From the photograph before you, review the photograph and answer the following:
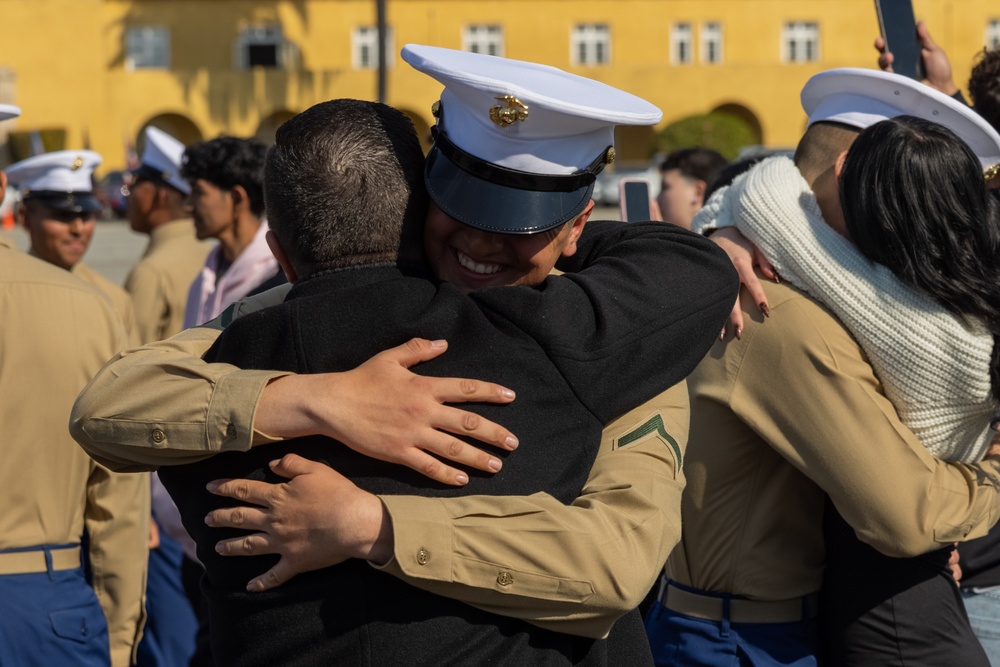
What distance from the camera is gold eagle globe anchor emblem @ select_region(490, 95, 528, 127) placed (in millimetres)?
2092

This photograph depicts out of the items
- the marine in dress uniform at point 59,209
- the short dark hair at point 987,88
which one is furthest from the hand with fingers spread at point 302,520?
the marine in dress uniform at point 59,209

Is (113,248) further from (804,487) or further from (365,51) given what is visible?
(804,487)

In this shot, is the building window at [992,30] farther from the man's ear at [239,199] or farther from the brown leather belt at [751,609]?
the brown leather belt at [751,609]

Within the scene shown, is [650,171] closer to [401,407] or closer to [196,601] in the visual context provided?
[196,601]

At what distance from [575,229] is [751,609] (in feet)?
3.47

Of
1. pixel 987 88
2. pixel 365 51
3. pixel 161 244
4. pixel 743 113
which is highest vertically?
pixel 987 88

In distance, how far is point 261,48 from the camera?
4741 cm

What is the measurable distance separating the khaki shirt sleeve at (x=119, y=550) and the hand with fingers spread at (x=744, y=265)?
2029 millimetres

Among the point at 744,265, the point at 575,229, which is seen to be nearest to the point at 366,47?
the point at 744,265

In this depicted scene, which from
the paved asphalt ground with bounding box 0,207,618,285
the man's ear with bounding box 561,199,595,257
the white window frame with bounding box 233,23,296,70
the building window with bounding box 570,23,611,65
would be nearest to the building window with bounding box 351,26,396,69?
the white window frame with bounding box 233,23,296,70

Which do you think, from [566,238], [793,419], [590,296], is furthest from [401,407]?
[793,419]

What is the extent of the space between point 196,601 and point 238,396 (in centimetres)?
400

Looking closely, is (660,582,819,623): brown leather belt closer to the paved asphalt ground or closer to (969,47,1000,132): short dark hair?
(969,47,1000,132): short dark hair

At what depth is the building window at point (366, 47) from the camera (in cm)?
4669
